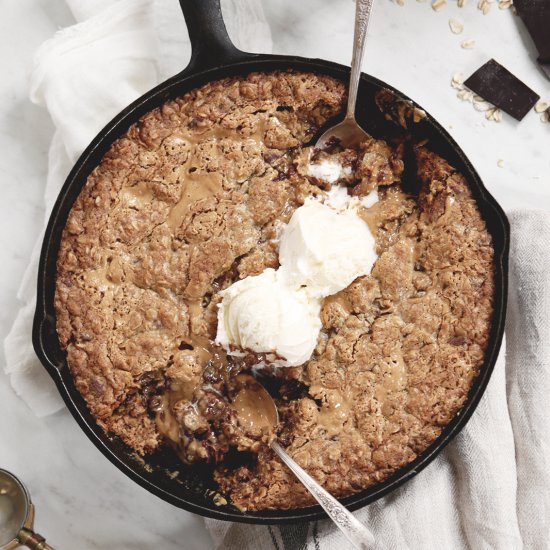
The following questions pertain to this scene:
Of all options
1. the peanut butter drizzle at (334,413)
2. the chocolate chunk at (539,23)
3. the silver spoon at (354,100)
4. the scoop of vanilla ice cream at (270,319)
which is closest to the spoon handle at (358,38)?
the silver spoon at (354,100)

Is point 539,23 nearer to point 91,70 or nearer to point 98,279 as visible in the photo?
point 91,70

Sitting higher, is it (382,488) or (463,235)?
(463,235)

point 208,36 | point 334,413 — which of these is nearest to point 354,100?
point 208,36

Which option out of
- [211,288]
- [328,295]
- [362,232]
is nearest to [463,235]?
[362,232]

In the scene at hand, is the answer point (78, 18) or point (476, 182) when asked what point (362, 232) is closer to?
point (476, 182)

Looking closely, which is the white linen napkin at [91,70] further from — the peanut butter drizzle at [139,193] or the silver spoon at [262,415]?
the silver spoon at [262,415]

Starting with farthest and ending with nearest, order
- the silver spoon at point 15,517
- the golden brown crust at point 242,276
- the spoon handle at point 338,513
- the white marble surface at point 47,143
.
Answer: the white marble surface at point 47,143
the silver spoon at point 15,517
the golden brown crust at point 242,276
the spoon handle at point 338,513

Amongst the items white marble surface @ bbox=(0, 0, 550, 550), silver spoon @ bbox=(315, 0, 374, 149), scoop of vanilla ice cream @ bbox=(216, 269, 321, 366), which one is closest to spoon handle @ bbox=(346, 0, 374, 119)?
silver spoon @ bbox=(315, 0, 374, 149)
